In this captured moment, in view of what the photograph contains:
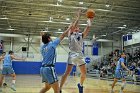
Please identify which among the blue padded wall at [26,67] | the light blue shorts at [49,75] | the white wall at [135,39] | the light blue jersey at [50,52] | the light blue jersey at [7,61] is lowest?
the blue padded wall at [26,67]

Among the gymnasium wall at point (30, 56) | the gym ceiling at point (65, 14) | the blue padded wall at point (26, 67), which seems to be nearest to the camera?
the gym ceiling at point (65, 14)


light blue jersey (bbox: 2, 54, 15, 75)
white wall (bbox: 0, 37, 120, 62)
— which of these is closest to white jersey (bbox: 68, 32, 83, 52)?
light blue jersey (bbox: 2, 54, 15, 75)

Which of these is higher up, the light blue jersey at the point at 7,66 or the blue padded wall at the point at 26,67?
the light blue jersey at the point at 7,66

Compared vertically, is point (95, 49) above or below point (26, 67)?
above

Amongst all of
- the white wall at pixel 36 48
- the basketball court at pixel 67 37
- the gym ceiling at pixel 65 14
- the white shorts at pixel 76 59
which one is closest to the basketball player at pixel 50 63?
the white shorts at pixel 76 59

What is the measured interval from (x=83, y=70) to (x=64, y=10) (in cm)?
1893

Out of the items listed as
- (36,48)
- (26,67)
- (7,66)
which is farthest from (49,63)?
(36,48)

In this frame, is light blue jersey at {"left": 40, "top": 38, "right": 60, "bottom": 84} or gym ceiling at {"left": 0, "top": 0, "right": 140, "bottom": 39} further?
gym ceiling at {"left": 0, "top": 0, "right": 140, "bottom": 39}

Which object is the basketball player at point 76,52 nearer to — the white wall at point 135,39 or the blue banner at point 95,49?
the white wall at point 135,39

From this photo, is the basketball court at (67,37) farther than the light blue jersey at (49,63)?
Yes

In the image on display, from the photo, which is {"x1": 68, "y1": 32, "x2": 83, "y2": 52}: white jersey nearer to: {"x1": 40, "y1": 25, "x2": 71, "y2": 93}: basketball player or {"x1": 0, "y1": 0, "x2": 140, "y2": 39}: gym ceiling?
{"x1": 40, "y1": 25, "x2": 71, "y2": 93}: basketball player

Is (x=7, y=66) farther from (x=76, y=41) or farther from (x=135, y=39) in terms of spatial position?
(x=135, y=39)

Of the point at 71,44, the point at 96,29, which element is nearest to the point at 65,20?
the point at 96,29

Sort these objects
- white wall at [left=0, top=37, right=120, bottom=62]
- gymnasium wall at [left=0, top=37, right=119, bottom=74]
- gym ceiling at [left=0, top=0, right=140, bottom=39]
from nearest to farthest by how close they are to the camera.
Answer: gym ceiling at [left=0, top=0, right=140, bottom=39] → gymnasium wall at [left=0, top=37, right=119, bottom=74] → white wall at [left=0, top=37, right=120, bottom=62]
